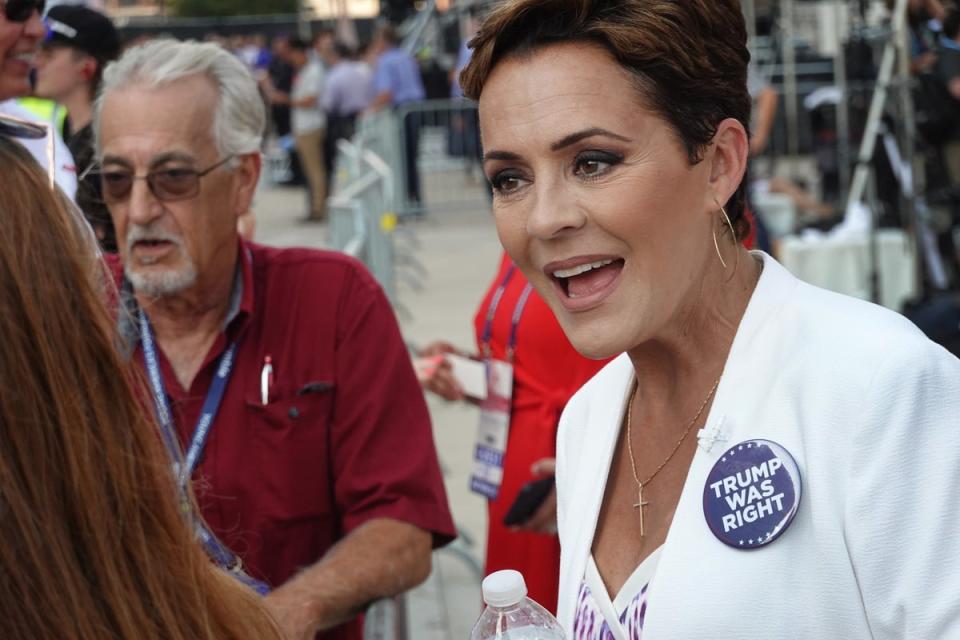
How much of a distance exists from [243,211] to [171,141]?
0.95ft

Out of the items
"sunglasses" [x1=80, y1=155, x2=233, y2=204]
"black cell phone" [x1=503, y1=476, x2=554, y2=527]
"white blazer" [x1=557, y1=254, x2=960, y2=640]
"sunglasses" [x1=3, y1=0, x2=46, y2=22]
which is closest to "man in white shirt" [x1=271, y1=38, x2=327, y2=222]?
"black cell phone" [x1=503, y1=476, x2=554, y2=527]

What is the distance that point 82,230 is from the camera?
5.65 ft

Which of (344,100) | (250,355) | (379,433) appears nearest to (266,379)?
(250,355)

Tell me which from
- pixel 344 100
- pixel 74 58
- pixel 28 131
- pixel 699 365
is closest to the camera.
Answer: pixel 28 131

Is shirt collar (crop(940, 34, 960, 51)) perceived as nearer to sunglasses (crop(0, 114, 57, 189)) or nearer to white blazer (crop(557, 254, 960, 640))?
white blazer (crop(557, 254, 960, 640))

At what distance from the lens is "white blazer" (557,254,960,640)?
5.82 feet

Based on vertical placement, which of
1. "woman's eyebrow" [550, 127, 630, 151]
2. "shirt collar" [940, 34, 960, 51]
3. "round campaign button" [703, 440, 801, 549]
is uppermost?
"woman's eyebrow" [550, 127, 630, 151]

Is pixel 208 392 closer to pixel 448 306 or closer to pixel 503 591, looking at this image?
pixel 503 591

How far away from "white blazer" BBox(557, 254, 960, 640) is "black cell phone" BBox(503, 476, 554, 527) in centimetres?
147

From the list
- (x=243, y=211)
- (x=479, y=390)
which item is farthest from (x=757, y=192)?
(x=243, y=211)

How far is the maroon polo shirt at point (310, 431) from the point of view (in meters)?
2.95

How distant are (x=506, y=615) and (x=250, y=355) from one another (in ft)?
4.73

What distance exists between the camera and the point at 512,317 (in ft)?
12.8

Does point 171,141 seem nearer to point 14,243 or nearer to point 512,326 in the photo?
point 512,326
